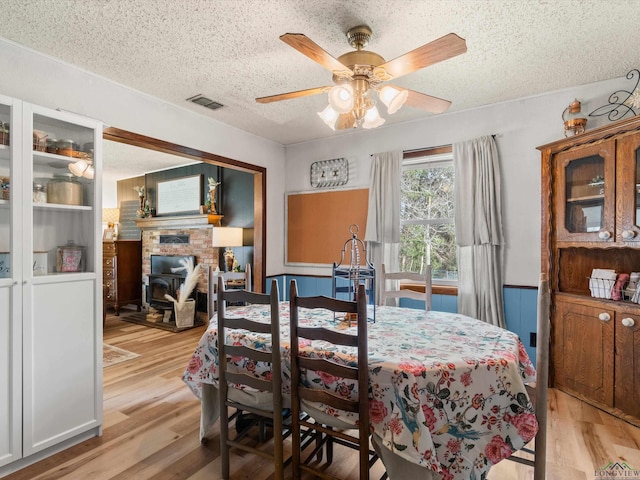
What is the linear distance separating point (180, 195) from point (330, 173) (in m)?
2.87

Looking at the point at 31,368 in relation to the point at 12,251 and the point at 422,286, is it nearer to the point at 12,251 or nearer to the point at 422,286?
the point at 12,251

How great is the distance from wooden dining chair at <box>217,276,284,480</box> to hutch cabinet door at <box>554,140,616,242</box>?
8.01 ft

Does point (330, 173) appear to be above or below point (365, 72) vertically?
below

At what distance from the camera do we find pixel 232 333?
1.97m

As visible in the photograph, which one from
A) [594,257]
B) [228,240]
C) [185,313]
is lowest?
[185,313]

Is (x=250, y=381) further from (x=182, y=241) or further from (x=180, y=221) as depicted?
(x=182, y=241)

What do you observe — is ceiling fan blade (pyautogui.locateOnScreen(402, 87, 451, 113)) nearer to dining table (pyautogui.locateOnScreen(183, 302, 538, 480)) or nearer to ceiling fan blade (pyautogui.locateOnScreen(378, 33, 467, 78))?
ceiling fan blade (pyautogui.locateOnScreen(378, 33, 467, 78))

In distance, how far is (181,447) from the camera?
2195 mm

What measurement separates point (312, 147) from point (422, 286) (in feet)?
6.90

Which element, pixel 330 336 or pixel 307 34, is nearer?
pixel 330 336

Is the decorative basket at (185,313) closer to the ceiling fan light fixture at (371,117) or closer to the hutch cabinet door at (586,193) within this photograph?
the ceiling fan light fixture at (371,117)

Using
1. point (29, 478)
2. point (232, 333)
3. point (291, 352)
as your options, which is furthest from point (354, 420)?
point (29, 478)

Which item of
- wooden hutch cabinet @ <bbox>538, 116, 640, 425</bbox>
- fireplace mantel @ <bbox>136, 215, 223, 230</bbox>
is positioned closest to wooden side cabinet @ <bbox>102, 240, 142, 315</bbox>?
fireplace mantel @ <bbox>136, 215, 223, 230</bbox>

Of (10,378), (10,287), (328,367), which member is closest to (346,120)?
(328,367)
